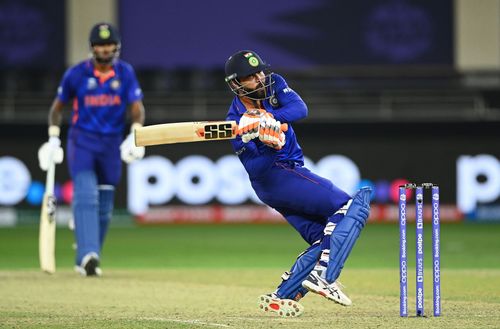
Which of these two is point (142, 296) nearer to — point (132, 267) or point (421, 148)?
point (132, 267)

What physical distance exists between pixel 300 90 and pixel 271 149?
1269 centimetres

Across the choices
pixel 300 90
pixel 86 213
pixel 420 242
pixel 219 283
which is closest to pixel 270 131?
pixel 420 242

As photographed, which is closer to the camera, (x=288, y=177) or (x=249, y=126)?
(x=249, y=126)

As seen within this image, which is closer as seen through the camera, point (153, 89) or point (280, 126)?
point (280, 126)

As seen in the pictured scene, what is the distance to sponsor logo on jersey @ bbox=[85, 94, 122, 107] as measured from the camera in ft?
30.1

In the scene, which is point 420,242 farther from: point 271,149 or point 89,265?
point 89,265

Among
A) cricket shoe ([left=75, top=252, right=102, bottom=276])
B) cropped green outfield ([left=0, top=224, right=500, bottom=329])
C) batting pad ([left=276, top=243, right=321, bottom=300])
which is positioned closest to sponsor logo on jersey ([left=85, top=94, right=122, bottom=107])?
→ cricket shoe ([left=75, top=252, right=102, bottom=276])

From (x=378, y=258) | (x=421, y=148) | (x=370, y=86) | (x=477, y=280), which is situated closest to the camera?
(x=477, y=280)

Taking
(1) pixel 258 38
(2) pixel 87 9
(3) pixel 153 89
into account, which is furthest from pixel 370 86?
(2) pixel 87 9

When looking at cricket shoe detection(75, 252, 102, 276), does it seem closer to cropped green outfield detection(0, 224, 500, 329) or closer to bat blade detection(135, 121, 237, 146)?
cropped green outfield detection(0, 224, 500, 329)

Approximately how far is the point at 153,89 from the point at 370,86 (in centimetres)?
388

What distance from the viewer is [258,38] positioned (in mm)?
20000

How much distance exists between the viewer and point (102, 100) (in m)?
9.20

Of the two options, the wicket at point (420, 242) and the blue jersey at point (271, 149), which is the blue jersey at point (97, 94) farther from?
the wicket at point (420, 242)
